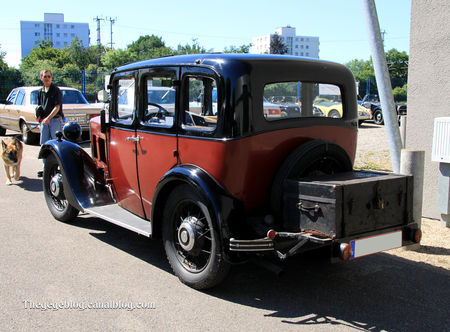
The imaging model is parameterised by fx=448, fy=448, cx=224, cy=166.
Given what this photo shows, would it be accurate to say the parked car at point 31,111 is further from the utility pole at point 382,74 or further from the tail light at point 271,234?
the tail light at point 271,234

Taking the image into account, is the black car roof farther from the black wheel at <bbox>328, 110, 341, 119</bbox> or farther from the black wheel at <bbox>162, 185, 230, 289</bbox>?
the black wheel at <bbox>162, 185, 230, 289</bbox>

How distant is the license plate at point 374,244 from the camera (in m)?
3.39

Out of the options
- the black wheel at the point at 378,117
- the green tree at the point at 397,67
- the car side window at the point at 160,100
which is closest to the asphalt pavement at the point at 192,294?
the car side window at the point at 160,100

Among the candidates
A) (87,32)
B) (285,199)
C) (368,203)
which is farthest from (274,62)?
(87,32)

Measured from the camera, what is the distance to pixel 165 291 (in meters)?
3.87

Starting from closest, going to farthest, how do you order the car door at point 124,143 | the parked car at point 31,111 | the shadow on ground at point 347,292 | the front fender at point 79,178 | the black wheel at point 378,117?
the shadow on ground at point 347,292, the car door at point 124,143, the front fender at point 79,178, the parked car at point 31,111, the black wheel at point 378,117

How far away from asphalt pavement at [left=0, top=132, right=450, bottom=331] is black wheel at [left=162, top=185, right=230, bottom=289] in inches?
6.4

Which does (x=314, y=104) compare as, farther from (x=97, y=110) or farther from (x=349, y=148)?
(x=97, y=110)

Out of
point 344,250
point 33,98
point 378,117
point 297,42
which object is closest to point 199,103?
point 344,250

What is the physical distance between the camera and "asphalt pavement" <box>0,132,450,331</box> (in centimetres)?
333

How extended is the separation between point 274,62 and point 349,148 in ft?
4.06

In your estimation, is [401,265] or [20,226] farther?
[20,226]

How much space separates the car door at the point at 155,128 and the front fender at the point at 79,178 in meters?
0.96

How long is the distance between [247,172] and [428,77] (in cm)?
365
